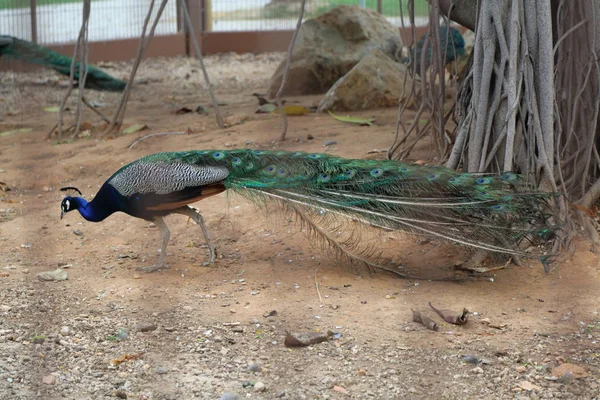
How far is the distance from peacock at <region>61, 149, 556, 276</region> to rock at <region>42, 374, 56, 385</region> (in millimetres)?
1208

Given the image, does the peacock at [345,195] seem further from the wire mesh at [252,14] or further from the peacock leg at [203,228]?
the wire mesh at [252,14]

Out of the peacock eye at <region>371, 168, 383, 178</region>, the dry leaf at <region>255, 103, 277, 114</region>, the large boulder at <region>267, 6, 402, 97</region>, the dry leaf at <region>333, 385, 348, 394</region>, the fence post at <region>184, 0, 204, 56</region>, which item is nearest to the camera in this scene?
the dry leaf at <region>333, 385, 348, 394</region>

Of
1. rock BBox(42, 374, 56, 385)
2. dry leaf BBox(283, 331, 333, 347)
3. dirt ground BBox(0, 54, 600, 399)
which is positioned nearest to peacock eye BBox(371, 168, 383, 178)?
dirt ground BBox(0, 54, 600, 399)

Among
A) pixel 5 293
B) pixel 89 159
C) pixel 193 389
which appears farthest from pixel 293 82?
pixel 193 389

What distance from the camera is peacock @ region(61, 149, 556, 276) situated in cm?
349

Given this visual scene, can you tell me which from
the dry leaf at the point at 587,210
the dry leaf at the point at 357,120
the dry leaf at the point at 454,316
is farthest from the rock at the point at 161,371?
the dry leaf at the point at 357,120

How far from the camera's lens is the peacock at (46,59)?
25.4 ft

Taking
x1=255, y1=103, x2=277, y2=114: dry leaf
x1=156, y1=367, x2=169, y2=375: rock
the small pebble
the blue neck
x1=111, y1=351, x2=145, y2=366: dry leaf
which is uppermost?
x1=255, y1=103, x2=277, y2=114: dry leaf

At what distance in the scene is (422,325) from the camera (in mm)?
3250

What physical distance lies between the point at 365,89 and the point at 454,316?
13.0ft

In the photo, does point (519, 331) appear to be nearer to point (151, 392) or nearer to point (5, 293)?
point (151, 392)

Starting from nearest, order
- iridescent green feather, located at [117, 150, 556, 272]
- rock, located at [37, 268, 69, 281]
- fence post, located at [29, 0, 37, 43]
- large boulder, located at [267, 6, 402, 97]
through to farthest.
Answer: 1. iridescent green feather, located at [117, 150, 556, 272]
2. rock, located at [37, 268, 69, 281]
3. large boulder, located at [267, 6, 402, 97]
4. fence post, located at [29, 0, 37, 43]

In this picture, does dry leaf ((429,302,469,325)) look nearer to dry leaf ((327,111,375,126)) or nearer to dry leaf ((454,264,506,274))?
dry leaf ((454,264,506,274))

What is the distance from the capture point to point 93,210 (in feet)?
13.5
